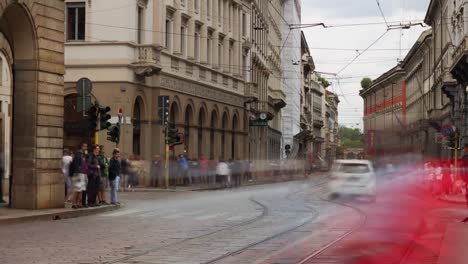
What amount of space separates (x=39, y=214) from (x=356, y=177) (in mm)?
14164

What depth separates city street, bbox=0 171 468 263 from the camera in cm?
1425

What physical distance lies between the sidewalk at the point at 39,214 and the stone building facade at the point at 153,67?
17971 mm

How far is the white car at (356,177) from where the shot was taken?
106 feet

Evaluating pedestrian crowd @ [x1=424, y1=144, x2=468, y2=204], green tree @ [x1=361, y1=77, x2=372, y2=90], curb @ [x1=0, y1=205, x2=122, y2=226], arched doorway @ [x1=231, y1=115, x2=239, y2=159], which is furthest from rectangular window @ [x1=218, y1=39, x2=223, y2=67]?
curb @ [x1=0, y1=205, x2=122, y2=226]

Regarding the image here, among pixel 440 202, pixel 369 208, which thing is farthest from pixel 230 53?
pixel 369 208

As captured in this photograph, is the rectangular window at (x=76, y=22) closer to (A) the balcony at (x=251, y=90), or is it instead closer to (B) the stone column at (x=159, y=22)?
(B) the stone column at (x=159, y=22)

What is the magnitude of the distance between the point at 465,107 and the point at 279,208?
28896 mm

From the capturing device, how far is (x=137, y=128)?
45.4m

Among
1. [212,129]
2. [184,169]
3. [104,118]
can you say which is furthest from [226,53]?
[104,118]

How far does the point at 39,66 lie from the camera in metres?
24.3

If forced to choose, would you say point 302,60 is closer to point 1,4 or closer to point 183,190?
point 183,190

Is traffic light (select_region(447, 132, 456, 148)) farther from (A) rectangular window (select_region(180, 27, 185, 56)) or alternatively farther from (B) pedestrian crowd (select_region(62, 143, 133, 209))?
(A) rectangular window (select_region(180, 27, 185, 56))

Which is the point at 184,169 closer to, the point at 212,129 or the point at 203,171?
the point at 203,171

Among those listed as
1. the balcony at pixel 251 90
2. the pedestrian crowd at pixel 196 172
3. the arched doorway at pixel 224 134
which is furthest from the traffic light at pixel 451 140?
the balcony at pixel 251 90
